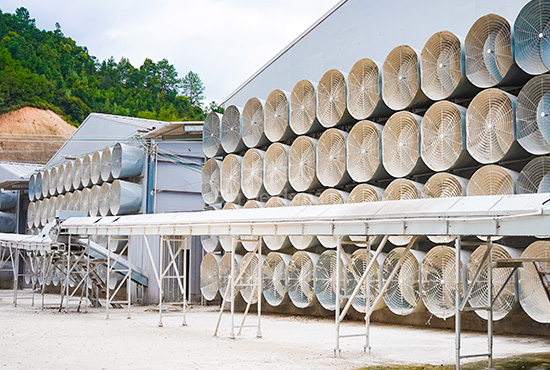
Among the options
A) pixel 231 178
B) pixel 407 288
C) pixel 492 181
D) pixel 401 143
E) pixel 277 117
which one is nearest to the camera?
pixel 492 181

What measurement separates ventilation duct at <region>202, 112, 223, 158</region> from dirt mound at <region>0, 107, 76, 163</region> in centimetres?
4780

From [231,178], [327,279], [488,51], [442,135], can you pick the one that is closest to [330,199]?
[327,279]

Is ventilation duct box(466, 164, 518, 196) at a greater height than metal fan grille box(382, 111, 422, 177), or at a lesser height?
lesser

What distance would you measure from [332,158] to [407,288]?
491 centimetres

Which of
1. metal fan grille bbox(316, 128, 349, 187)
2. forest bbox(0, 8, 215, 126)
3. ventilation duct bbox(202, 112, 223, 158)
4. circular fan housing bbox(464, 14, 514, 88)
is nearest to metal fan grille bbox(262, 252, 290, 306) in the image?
metal fan grille bbox(316, 128, 349, 187)

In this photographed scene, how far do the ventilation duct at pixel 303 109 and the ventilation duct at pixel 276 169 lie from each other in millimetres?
958

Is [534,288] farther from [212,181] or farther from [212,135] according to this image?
[212,135]

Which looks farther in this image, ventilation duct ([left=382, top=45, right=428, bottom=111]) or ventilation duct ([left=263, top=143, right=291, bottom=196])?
ventilation duct ([left=263, top=143, right=291, bottom=196])

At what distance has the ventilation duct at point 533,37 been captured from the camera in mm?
15914

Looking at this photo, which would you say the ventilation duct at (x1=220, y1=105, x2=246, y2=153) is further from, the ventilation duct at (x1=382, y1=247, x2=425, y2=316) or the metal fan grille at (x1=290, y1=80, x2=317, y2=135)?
the ventilation duct at (x1=382, y1=247, x2=425, y2=316)

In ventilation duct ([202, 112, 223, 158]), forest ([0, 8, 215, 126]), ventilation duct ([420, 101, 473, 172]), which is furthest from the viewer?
forest ([0, 8, 215, 126])

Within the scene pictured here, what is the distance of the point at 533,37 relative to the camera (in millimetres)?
16156

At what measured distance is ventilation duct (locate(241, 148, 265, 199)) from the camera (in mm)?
24891

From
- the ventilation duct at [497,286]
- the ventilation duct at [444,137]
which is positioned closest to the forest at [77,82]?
the ventilation duct at [444,137]
